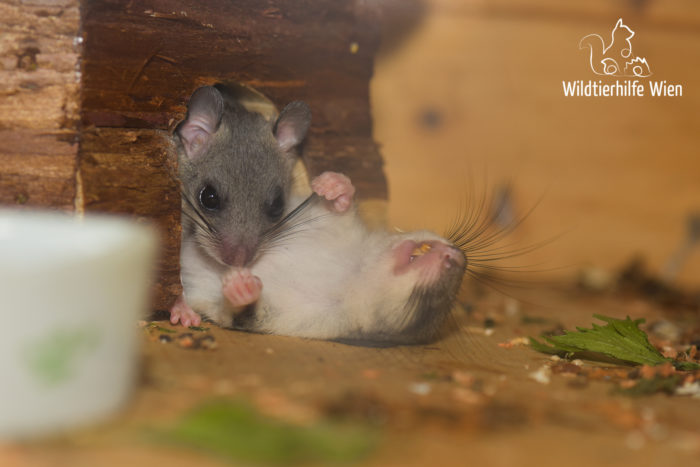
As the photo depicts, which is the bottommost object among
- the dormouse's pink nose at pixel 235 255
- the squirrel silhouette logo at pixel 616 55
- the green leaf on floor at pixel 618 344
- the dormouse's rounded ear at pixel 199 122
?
the green leaf on floor at pixel 618 344

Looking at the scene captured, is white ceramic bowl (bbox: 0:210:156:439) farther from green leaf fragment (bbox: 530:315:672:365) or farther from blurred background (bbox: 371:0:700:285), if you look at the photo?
blurred background (bbox: 371:0:700:285)

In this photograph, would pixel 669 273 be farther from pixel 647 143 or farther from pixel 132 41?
pixel 132 41

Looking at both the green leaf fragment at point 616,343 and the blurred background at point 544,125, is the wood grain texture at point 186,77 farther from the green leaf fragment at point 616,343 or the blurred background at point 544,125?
the blurred background at point 544,125


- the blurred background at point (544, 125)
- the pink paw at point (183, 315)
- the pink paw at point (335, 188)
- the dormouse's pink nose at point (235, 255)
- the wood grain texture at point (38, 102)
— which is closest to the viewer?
the wood grain texture at point (38, 102)

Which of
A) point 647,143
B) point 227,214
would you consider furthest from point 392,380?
point 647,143

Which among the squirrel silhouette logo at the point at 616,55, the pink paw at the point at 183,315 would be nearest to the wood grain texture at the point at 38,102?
the pink paw at the point at 183,315

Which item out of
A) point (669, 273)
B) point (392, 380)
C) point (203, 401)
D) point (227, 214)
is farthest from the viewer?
point (669, 273)
